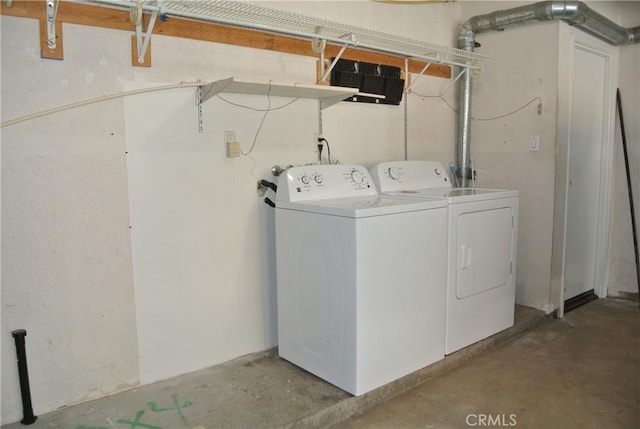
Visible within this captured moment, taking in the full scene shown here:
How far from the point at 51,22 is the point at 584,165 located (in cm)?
375

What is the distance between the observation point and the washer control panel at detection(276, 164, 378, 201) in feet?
8.37

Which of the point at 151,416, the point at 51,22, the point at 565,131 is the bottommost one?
the point at 151,416

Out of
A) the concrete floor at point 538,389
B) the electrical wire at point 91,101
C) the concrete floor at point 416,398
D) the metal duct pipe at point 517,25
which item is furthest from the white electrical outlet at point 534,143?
the electrical wire at point 91,101

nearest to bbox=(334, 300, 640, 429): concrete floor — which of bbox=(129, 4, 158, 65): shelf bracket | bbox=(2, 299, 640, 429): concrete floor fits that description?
bbox=(2, 299, 640, 429): concrete floor

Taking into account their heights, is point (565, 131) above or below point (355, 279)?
above

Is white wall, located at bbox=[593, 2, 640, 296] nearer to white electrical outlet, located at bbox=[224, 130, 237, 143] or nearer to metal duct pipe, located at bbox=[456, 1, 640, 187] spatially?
metal duct pipe, located at bbox=[456, 1, 640, 187]

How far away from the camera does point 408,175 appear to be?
3.16 metres

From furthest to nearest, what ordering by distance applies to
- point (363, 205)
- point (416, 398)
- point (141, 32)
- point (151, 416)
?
point (416, 398) < point (363, 205) < point (141, 32) < point (151, 416)

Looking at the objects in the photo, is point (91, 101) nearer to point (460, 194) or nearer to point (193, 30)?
point (193, 30)

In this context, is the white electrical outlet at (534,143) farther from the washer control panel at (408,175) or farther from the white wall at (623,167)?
the white wall at (623,167)

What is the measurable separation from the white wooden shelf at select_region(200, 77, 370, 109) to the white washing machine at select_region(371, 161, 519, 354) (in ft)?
Answer: 1.84

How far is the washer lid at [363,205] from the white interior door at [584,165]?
1.76 meters

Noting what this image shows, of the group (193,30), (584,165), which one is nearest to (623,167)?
(584,165)

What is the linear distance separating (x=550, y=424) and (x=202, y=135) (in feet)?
7.21
